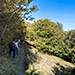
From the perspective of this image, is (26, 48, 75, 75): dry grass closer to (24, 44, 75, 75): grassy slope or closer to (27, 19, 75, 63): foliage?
(24, 44, 75, 75): grassy slope

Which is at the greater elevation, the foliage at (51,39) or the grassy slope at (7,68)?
the foliage at (51,39)

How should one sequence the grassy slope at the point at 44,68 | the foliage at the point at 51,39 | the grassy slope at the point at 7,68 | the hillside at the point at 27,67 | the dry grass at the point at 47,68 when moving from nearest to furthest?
the grassy slope at the point at 7,68, the hillside at the point at 27,67, the grassy slope at the point at 44,68, the dry grass at the point at 47,68, the foliage at the point at 51,39

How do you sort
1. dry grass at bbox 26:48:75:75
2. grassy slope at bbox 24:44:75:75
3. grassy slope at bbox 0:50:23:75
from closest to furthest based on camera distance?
grassy slope at bbox 0:50:23:75, grassy slope at bbox 24:44:75:75, dry grass at bbox 26:48:75:75

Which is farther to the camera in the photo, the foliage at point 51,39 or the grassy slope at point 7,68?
the foliage at point 51,39

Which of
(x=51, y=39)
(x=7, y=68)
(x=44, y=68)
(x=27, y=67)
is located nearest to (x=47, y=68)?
(x=44, y=68)

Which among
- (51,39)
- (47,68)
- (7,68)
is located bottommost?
(47,68)

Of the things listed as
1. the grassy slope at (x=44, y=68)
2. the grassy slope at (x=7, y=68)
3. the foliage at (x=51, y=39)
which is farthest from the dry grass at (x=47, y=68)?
the foliage at (x=51, y=39)

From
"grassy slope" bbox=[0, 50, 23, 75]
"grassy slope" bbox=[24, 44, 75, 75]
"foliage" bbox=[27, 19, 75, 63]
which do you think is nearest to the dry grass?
"grassy slope" bbox=[24, 44, 75, 75]

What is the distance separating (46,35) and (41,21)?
120 inches

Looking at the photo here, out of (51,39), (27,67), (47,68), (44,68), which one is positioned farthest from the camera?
(51,39)

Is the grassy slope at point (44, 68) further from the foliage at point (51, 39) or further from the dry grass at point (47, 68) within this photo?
the foliage at point (51, 39)

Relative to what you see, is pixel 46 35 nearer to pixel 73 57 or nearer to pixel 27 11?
pixel 73 57

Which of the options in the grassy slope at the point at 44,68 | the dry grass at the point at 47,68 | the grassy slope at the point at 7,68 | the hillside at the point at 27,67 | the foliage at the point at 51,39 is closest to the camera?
the grassy slope at the point at 7,68

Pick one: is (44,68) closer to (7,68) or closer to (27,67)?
(27,67)
